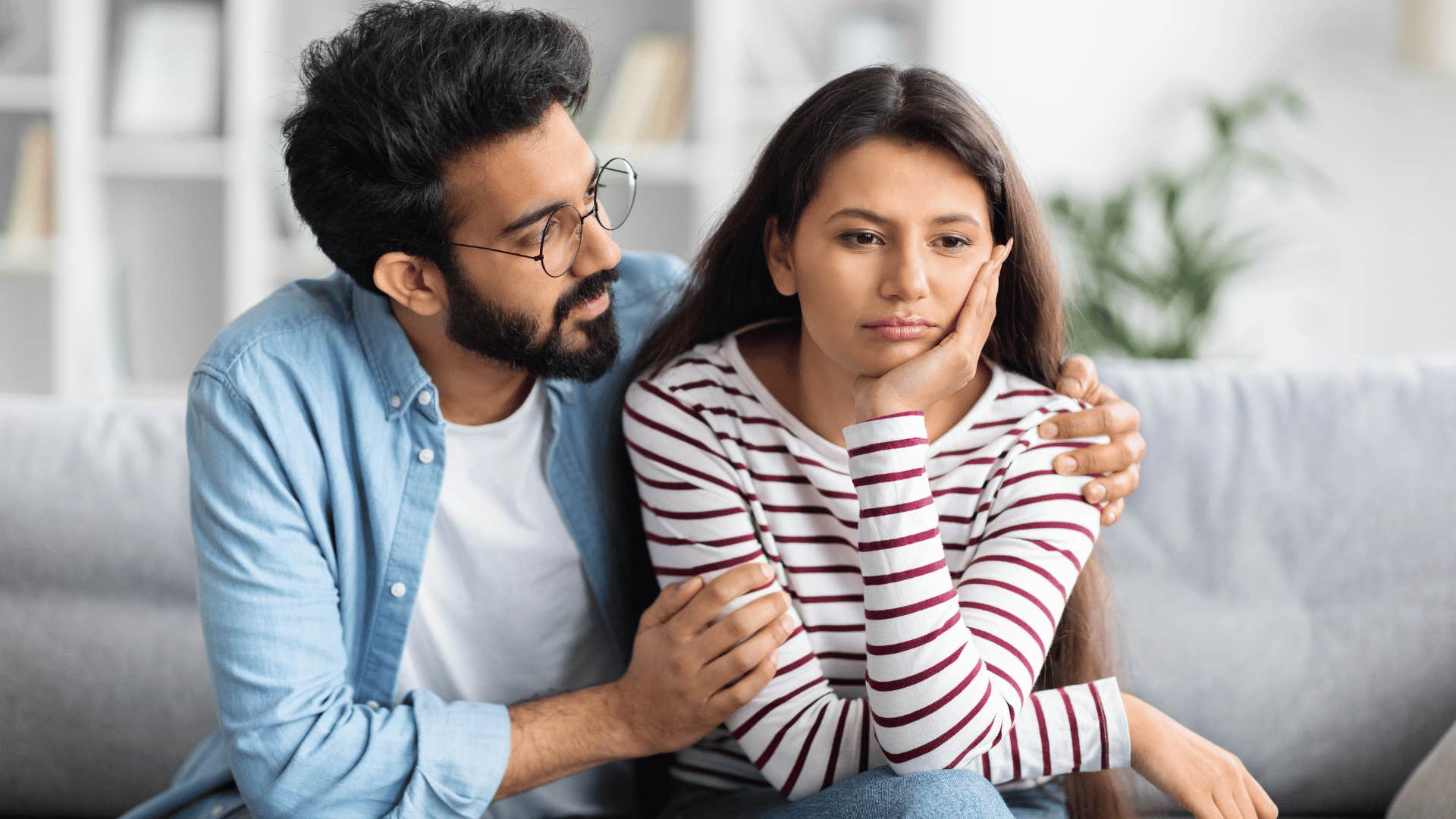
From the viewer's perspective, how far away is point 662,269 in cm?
159

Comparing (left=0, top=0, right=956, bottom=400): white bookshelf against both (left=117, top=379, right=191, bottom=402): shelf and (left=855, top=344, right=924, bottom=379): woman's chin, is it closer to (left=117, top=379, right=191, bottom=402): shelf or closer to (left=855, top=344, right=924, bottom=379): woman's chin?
(left=117, top=379, right=191, bottom=402): shelf

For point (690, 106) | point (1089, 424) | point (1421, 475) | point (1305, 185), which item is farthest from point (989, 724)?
point (1305, 185)

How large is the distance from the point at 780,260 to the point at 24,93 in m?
2.63

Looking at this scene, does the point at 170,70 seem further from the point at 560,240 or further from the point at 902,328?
the point at 902,328

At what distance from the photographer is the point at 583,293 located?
53.0 inches

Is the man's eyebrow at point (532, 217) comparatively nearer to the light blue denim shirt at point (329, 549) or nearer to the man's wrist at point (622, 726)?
the light blue denim shirt at point (329, 549)

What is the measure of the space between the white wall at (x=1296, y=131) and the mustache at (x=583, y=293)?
90.4 inches

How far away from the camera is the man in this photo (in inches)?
48.6

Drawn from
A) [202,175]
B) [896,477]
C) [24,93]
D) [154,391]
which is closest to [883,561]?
[896,477]

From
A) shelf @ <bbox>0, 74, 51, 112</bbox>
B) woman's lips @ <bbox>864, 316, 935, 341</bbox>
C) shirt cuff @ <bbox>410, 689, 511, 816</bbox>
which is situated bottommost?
shirt cuff @ <bbox>410, 689, 511, 816</bbox>

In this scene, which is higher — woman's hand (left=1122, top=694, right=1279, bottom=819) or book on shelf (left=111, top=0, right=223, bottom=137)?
book on shelf (left=111, top=0, right=223, bottom=137)

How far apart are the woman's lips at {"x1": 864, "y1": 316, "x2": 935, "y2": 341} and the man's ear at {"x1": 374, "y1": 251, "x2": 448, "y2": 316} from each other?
49cm

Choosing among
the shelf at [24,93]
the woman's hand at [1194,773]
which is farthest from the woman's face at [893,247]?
the shelf at [24,93]

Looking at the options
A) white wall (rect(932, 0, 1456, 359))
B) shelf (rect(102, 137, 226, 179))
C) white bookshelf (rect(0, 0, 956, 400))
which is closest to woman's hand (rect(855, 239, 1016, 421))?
white bookshelf (rect(0, 0, 956, 400))
